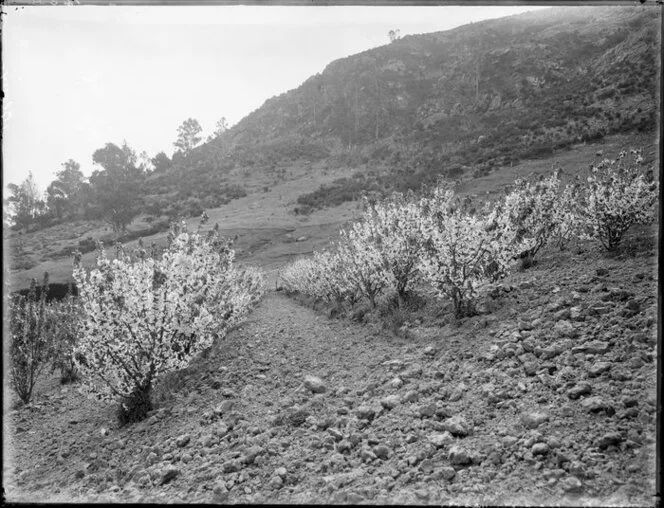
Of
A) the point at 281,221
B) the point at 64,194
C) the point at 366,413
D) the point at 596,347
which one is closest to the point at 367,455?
the point at 366,413

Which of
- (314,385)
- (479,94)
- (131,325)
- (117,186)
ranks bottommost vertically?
(314,385)

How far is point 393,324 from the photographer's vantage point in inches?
283

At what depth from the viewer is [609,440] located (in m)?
2.75

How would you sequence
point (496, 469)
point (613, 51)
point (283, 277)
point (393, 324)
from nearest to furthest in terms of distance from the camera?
point (496, 469), point (393, 324), point (283, 277), point (613, 51)

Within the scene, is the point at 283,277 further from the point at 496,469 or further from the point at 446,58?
the point at 446,58

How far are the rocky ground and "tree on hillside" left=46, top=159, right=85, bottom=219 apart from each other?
6321 cm

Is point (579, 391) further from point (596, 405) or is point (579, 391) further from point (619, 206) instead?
point (619, 206)

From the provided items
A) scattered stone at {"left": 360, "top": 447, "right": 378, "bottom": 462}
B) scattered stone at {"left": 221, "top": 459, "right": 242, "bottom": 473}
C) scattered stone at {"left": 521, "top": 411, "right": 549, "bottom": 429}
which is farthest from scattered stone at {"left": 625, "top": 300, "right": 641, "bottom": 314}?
scattered stone at {"left": 221, "top": 459, "right": 242, "bottom": 473}

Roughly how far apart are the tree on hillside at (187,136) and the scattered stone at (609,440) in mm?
92363

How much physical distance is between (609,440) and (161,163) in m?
85.7

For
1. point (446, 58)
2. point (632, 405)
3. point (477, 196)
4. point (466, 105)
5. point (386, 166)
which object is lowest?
point (632, 405)

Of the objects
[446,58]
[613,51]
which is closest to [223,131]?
[446,58]

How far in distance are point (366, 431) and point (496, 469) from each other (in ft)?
4.27

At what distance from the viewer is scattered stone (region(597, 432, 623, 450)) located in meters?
2.74
